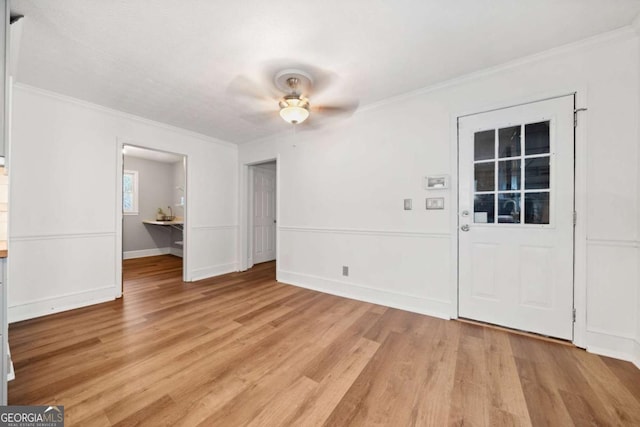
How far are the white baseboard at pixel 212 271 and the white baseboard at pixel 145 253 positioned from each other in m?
2.92

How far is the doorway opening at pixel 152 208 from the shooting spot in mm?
5762

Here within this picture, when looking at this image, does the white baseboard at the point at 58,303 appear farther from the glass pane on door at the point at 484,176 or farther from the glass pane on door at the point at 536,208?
the glass pane on door at the point at 536,208

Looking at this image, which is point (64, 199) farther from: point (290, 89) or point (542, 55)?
point (542, 55)

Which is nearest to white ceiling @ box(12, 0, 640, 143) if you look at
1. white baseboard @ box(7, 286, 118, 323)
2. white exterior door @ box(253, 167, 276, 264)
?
white baseboard @ box(7, 286, 118, 323)

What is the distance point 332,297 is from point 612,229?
2688mm

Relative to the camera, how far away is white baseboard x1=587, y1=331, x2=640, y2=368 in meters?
1.81

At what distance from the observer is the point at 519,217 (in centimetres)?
225

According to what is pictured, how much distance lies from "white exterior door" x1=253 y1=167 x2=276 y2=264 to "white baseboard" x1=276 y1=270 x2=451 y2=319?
1.49 metres

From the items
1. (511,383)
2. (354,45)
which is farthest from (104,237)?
(511,383)

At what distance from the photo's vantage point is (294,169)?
3863mm

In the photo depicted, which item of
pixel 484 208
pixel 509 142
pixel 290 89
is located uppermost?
pixel 290 89

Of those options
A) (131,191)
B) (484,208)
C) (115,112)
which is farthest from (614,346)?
(131,191)

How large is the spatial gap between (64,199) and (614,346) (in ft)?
17.8

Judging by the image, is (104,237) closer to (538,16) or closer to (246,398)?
(246,398)
